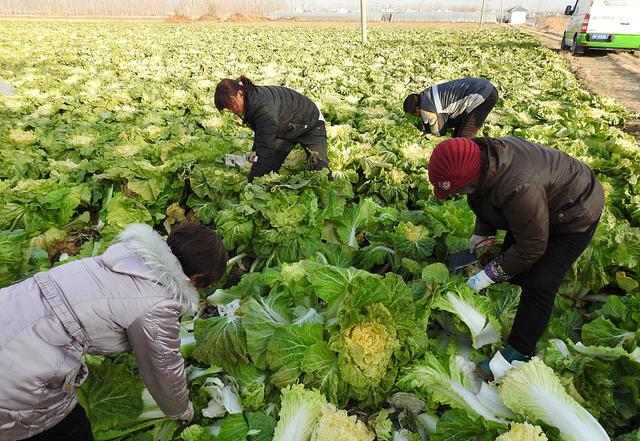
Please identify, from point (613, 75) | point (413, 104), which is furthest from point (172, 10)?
point (413, 104)

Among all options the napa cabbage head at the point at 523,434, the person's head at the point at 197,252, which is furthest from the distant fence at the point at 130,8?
the napa cabbage head at the point at 523,434

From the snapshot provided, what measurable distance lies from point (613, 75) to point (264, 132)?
45.5ft

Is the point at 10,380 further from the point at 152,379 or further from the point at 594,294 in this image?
the point at 594,294

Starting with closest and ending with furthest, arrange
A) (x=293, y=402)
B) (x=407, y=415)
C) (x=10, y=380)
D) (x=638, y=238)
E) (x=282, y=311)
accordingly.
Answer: (x=10, y=380) → (x=293, y=402) → (x=407, y=415) → (x=282, y=311) → (x=638, y=238)

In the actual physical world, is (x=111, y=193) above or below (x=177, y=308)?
below

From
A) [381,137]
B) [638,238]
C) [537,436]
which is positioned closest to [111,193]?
[381,137]

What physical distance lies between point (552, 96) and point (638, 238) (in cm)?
719

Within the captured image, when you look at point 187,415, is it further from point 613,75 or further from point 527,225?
point 613,75

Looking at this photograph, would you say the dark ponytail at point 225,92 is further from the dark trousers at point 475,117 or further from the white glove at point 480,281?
the dark trousers at point 475,117

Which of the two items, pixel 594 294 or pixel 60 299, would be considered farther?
pixel 594 294

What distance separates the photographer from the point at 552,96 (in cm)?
927

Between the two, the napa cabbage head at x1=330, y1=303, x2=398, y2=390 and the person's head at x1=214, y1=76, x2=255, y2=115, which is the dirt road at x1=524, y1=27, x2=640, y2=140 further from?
the napa cabbage head at x1=330, y1=303, x2=398, y2=390

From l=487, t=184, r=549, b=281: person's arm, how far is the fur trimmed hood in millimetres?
1800

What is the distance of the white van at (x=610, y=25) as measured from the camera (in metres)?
15.7
